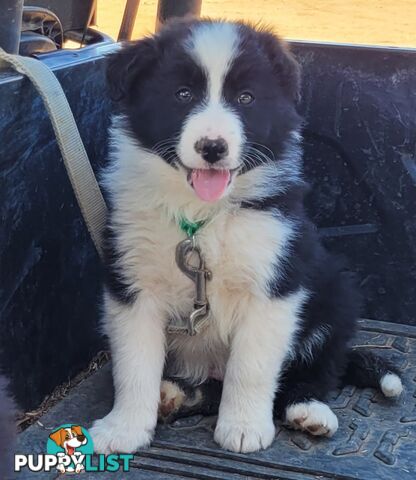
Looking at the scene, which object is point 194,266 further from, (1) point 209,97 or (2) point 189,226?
(1) point 209,97

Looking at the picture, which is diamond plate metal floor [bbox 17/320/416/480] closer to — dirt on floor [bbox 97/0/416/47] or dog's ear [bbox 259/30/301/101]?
dog's ear [bbox 259/30/301/101]

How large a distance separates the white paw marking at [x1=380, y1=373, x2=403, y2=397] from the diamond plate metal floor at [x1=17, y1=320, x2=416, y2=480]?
0.04m

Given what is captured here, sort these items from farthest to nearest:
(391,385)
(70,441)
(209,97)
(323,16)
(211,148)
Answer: (323,16), (391,385), (70,441), (209,97), (211,148)

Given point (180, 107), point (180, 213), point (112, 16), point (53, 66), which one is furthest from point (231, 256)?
point (112, 16)

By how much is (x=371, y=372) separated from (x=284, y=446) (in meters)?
0.66

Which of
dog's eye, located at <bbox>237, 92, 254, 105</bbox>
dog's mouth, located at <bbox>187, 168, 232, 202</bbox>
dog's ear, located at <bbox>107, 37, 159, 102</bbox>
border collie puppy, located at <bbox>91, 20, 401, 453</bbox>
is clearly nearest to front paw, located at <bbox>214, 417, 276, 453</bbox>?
border collie puppy, located at <bbox>91, 20, 401, 453</bbox>

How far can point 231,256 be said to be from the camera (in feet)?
10.2

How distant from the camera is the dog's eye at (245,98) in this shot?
2979mm

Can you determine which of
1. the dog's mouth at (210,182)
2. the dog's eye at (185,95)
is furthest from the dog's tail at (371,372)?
the dog's eye at (185,95)

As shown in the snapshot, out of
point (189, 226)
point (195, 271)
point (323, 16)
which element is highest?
point (189, 226)

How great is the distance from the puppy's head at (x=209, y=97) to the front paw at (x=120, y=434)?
784 millimetres

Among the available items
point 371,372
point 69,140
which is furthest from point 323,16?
point 69,140

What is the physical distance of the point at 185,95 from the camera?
9.68 ft

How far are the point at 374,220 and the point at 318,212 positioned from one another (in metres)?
0.25
